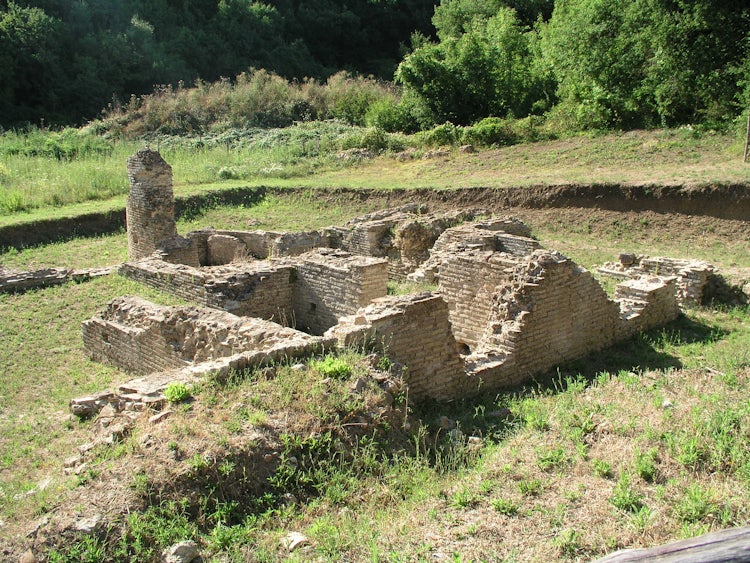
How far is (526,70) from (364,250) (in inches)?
752

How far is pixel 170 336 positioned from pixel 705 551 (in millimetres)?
7543

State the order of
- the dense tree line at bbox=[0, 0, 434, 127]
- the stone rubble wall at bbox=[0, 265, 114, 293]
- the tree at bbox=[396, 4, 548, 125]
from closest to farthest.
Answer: the stone rubble wall at bbox=[0, 265, 114, 293]
the tree at bbox=[396, 4, 548, 125]
the dense tree line at bbox=[0, 0, 434, 127]

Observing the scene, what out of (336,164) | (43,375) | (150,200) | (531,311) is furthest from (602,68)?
(43,375)

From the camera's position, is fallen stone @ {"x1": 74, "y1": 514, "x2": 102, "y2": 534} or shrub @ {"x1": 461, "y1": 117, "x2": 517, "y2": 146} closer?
fallen stone @ {"x1": 74, "y1": 514, "x2": 102, "y2": 534}

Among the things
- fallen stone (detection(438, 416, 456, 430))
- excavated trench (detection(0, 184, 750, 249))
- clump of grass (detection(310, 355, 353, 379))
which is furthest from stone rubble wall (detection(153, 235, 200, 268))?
fallen stone (detection(438, 416, 456, 430))

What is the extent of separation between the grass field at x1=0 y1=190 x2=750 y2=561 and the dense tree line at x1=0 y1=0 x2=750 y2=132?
659 inches

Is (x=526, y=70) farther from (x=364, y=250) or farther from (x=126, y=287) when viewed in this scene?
(x=126, y=287)

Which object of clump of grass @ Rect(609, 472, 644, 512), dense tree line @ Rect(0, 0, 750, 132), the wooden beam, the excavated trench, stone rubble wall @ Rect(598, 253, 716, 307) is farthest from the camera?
dense tree line @ Rect(0, 0, 750, 132)

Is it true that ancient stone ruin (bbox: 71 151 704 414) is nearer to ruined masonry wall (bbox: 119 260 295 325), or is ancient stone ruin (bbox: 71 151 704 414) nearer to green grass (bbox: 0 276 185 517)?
ruined masonry wall (bbox: 119 260 295 325)

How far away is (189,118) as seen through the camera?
118 feet

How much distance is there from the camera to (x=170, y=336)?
9086mm

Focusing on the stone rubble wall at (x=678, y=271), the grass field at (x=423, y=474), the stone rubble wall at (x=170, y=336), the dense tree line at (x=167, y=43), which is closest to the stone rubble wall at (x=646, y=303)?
the stone rubble wall at (x=678, y=271)

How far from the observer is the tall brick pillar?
52.2 feet

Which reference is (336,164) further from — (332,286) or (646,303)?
(646,303)
